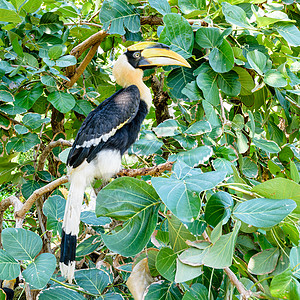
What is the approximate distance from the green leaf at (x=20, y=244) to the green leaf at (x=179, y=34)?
1.97ft

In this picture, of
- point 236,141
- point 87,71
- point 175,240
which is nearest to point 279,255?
point 175,240

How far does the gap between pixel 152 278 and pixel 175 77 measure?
59 cm

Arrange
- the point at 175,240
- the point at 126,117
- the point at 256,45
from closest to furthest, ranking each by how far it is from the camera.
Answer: the point at 175,240
the point at 256,45
the point at 126,117

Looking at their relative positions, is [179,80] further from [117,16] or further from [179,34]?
[117,16]

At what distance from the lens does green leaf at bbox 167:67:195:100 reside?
106 centimetres

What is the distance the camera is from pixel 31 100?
1.36 m

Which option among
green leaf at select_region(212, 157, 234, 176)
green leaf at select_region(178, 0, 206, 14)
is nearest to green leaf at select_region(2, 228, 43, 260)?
green leaf at select_region(212, 157, 234, 176)

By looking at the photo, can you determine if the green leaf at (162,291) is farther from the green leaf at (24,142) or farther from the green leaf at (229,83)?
the green leaf at (24,142)

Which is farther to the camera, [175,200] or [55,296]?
[55,296]

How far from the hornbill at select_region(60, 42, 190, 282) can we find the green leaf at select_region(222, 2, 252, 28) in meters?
0.24

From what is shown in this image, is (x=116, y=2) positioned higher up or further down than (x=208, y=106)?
higher up

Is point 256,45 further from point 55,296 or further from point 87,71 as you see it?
point 87,71

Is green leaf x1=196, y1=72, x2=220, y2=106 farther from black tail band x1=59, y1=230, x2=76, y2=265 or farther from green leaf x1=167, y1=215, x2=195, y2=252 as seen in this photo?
black tail band x1=59, y1=230, x2=76, y2=265

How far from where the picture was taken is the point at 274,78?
3.20ft
